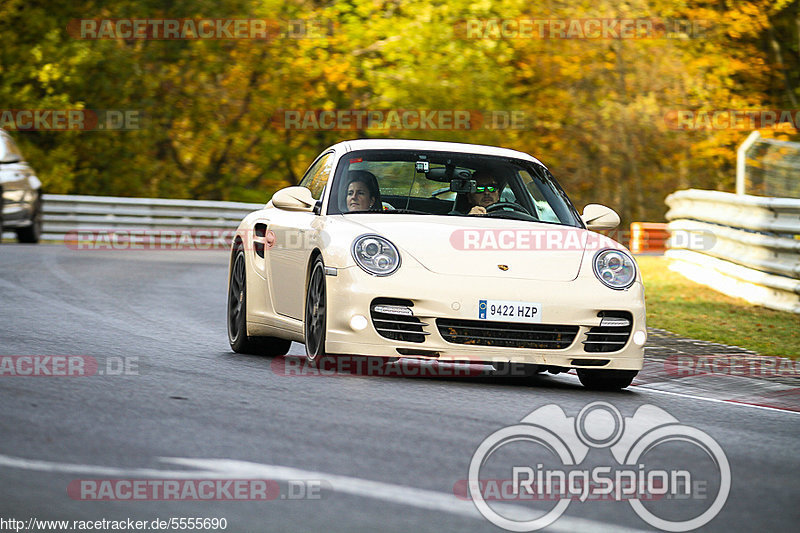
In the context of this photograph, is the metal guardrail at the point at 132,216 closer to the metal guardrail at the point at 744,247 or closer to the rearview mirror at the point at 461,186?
the metal guardrail at the point at 744,247

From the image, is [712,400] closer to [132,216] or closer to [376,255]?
[376,255]

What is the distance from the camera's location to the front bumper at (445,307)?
8.25 meters

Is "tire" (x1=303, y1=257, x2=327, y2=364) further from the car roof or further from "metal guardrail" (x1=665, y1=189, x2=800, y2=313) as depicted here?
"metal guardrail" (x1=665, y1=189, x2=800, y2=313)

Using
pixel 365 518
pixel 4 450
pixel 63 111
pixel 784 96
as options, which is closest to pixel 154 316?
pixel 4 450

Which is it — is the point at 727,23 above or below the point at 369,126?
above

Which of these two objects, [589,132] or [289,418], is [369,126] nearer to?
[589,132]

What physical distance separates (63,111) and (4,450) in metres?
27.8

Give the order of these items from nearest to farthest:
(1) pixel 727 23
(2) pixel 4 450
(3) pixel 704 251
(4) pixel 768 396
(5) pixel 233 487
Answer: (5) pixel 233 487 < (2) pixel 4 450 < (4) pixel 768 396 < (3) pixel 704 251 < (1) pixel 727 23

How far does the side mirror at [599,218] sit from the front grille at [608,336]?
945mm

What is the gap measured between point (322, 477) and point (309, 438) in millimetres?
805

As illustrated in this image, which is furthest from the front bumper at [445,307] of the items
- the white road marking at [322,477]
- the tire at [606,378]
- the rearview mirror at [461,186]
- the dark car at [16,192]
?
the dark car at [16,192]

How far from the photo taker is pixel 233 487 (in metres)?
5.21

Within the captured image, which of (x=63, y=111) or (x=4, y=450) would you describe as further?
(x=63, y=111)

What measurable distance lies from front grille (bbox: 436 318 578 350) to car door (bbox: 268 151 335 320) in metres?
1.12
